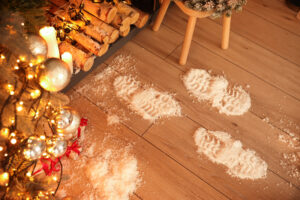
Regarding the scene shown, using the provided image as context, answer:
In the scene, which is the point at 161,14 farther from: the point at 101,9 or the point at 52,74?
the point at 52,74

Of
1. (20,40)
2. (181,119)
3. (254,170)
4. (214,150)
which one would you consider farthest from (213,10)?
(20,40)

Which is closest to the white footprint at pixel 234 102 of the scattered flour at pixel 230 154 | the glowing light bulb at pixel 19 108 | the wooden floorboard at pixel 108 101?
the scattered flour at pixel 230 154

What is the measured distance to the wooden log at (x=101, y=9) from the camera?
1.34 meters

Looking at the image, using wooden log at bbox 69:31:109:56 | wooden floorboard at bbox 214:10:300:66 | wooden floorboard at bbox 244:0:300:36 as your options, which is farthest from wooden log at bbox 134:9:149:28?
wooden floorboard at bbox 244:0:300:36

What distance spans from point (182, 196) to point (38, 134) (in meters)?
0.65

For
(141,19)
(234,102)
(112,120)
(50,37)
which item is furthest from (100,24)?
(234,102)

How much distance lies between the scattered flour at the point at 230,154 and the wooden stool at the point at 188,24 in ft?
1.50

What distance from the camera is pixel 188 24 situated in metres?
1.40

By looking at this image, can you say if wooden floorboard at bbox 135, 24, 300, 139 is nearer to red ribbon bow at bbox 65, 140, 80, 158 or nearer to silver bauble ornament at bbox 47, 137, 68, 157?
red ribbon bow at bbox 65, 140, 80, 158

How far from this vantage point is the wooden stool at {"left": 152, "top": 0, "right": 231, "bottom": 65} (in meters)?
1.32

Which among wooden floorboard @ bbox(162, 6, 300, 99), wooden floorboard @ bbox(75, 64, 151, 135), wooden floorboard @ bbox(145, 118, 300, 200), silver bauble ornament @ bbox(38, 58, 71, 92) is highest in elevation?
silver bauble ornament @ bbox(38, 58, 71, 92)

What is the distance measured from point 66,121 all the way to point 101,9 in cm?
63

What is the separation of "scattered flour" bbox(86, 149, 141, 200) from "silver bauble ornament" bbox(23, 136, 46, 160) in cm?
35

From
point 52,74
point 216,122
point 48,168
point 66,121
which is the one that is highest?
point 52,74
